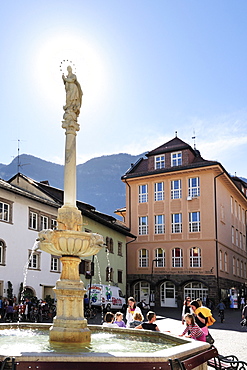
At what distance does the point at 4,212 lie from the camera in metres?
29.3

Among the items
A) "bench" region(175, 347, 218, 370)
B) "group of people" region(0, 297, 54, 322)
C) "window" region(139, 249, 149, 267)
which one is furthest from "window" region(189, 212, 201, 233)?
"bench" region(175, 347, 218, 370)

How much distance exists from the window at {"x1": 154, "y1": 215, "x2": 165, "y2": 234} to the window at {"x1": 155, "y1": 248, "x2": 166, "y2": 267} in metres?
1.80

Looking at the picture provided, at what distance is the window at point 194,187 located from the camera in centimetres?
4572

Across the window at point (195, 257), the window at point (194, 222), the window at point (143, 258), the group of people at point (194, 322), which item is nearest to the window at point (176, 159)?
the window at point (194, 222)

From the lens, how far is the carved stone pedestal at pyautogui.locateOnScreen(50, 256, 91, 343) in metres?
8.80

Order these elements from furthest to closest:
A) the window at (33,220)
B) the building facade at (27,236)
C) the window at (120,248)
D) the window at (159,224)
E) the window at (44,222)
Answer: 1. the window at (159,224)
2. the window at (120,248)
3. the window at (44,222)
4. the window at (33,220)
5. the building facade at (27,236)

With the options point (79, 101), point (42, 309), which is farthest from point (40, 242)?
point (42, 309)

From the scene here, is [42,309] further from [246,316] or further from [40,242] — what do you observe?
[40,242]

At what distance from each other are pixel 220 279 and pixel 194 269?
8.28 ft

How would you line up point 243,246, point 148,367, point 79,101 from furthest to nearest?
point 243,246 < point 79,101 < point 148,367

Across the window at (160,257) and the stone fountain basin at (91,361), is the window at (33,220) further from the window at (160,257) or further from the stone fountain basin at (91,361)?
the stone fountain basin at (91,361)

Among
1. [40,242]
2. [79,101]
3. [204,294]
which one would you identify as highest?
[79,101]

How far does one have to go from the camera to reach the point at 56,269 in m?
34.5

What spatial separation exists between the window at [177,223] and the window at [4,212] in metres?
21.1
